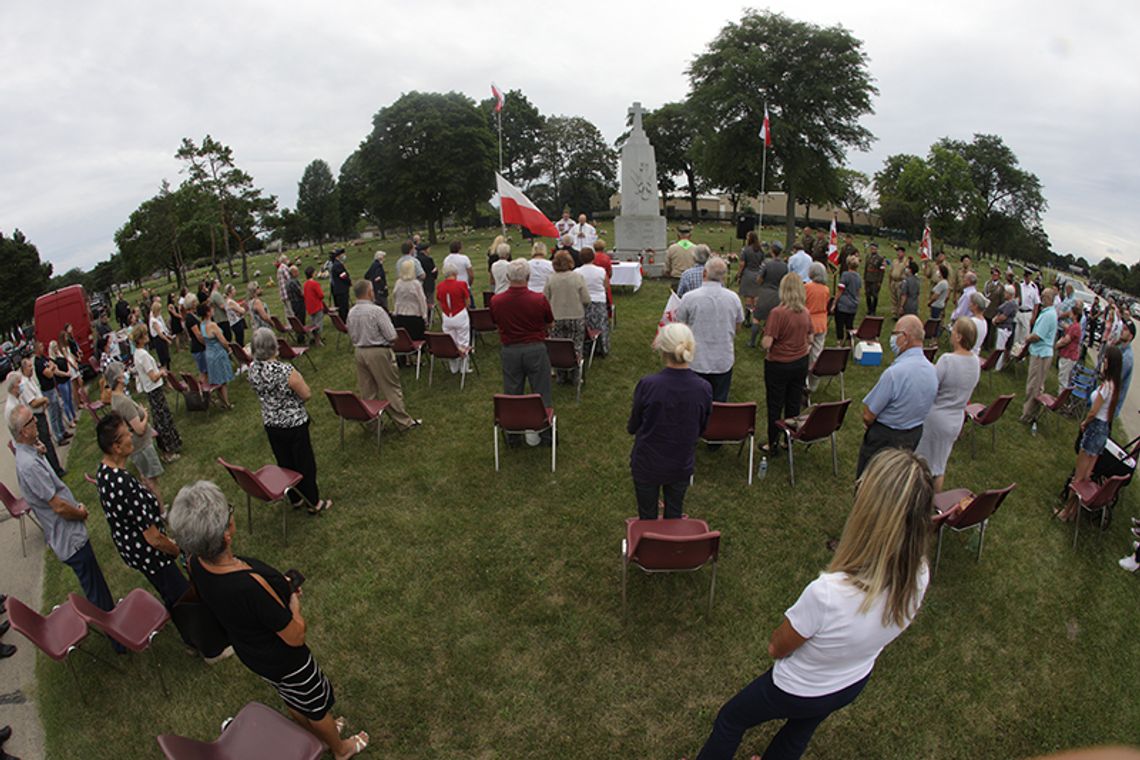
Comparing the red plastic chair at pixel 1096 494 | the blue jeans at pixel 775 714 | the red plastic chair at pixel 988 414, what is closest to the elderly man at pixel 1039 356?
the red plastic chair at pixel 988 414

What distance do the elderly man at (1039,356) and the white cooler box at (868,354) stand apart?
2.09 metres

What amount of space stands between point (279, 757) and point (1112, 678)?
5429 mm

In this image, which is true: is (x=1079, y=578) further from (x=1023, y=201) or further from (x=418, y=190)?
(x=1023, y=201)

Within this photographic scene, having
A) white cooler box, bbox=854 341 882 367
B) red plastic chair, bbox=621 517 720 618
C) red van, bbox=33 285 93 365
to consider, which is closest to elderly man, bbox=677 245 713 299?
white cooler box, bbox=854 341 882 367

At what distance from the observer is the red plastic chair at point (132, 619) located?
382cm

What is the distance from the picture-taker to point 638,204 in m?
16.3

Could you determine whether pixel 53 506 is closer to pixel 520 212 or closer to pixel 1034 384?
pixel 520 212

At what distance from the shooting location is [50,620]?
3994 millimetres

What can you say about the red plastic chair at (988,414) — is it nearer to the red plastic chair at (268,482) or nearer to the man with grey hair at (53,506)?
the red plastic chair at (268,482)

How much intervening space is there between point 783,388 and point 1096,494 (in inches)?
112

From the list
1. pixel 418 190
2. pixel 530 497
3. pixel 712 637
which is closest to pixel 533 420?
pixel 530 497

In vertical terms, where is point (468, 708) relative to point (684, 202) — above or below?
below

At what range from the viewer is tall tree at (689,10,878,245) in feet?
94.8

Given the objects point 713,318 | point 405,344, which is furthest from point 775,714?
point 405,344
